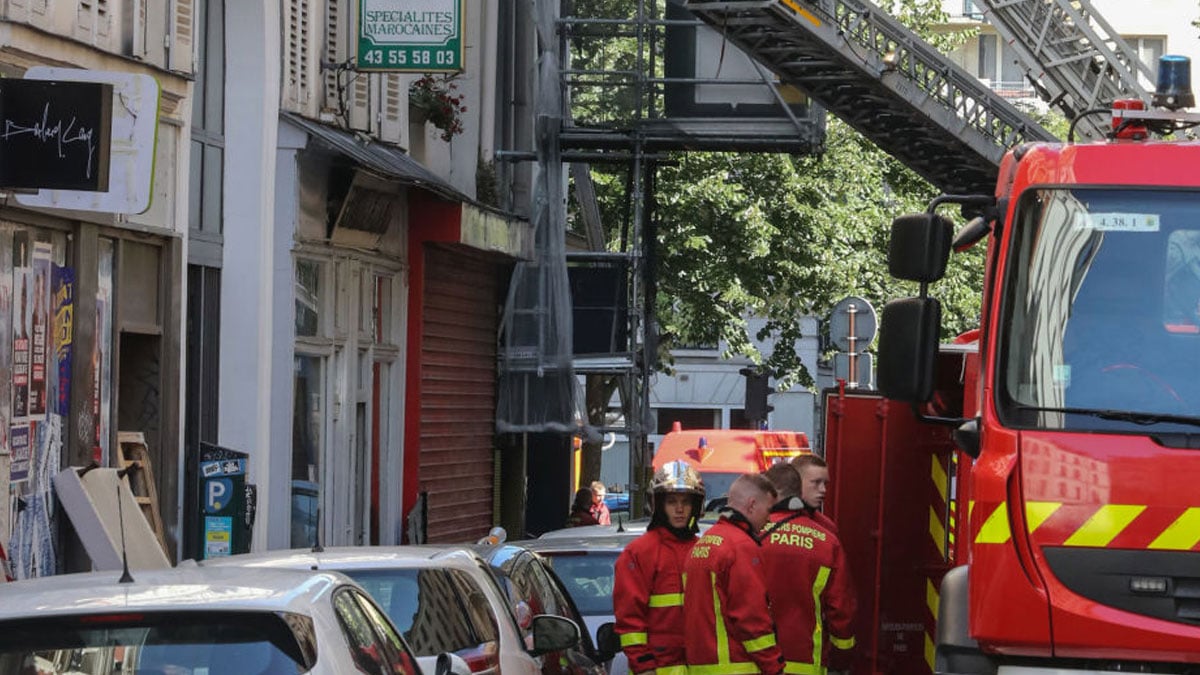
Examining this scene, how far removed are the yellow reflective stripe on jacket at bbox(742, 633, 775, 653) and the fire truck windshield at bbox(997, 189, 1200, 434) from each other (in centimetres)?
151

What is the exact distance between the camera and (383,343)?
22.7m

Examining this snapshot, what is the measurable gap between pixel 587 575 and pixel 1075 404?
222 inches

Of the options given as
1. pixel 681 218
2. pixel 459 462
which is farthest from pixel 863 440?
pixel 681 218

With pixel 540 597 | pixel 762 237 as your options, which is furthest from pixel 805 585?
pixel 762 237

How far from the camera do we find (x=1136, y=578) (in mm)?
8508

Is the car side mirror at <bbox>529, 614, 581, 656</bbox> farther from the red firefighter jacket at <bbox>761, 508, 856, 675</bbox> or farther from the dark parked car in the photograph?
the red firefighter jacket at <bbox>761, 508, 856, 675</bbox>

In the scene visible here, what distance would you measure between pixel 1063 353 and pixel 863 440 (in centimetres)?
364

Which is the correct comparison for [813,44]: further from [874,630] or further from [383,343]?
[874,630]

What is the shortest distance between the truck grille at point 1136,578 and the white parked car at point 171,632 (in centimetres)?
284

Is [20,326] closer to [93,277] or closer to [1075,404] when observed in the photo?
[93,277]

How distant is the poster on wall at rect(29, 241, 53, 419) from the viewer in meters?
14.5

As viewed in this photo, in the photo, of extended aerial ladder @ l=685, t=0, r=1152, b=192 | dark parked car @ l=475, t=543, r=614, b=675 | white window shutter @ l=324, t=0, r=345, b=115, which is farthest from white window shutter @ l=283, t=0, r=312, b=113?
dark parked car @ l=475, t=543, r=614, b=675

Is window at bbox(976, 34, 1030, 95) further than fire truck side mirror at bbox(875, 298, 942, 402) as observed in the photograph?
Yes

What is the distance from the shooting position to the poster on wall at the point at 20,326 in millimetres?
14141
